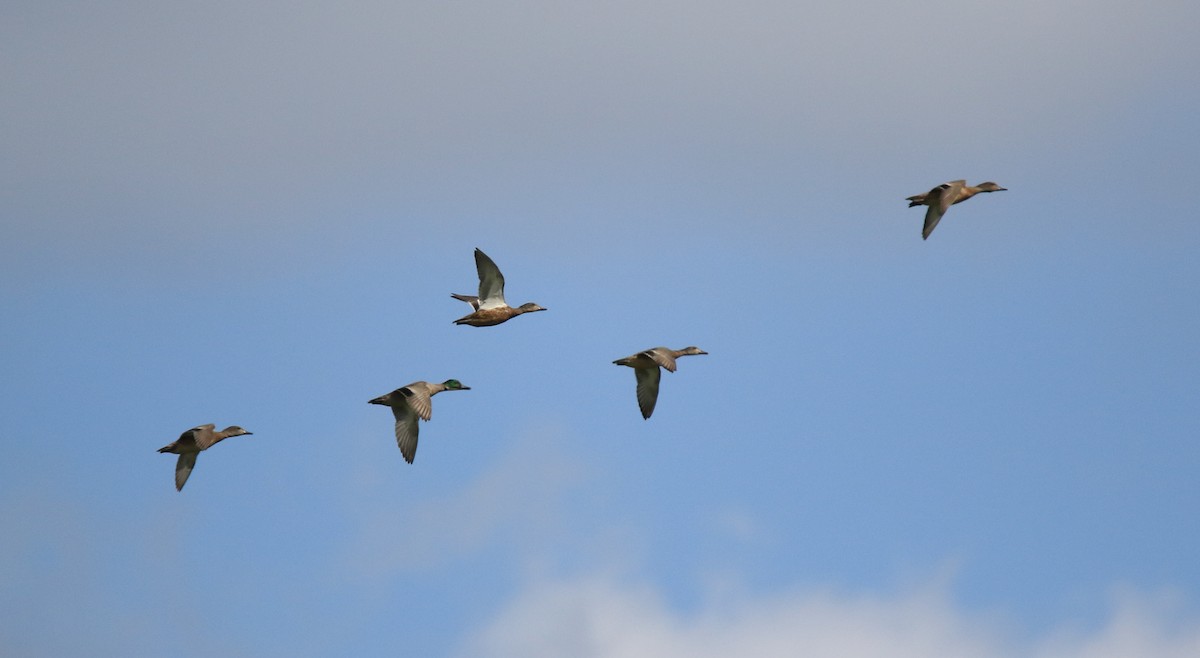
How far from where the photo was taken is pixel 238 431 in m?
57.6

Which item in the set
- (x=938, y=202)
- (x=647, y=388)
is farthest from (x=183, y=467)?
(x=938, y=202)

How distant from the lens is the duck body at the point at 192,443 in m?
57.2

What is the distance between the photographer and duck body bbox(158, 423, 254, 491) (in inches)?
2253

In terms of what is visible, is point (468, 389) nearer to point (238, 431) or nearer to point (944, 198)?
point (238, 431)

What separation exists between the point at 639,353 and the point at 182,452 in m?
12.4

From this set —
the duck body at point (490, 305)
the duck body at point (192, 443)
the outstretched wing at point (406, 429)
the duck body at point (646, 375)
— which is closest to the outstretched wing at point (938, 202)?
the duck body at point (646, 375)

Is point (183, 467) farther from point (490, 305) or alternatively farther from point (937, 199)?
point (937, 199)

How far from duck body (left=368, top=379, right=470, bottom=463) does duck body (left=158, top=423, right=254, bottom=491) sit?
447cm

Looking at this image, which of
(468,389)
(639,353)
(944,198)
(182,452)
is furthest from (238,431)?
(944,198)

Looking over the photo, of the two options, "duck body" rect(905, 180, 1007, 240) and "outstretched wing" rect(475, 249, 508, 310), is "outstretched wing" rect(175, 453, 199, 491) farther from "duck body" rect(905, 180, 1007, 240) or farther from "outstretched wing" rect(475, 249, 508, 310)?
"duck body" rect(905, 180, 1007, 240)

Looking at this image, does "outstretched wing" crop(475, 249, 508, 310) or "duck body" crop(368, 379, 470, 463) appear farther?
"outstretched wing" crop(475, 249, 508, 310)

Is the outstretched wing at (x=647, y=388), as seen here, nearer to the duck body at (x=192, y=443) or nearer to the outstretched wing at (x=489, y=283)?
the outstretched wing at (x=489, y=283)

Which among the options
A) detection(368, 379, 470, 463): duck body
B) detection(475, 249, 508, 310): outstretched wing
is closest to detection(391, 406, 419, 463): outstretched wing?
detection(368, 379, 470, 463): duck body

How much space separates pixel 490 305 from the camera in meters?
57.2
